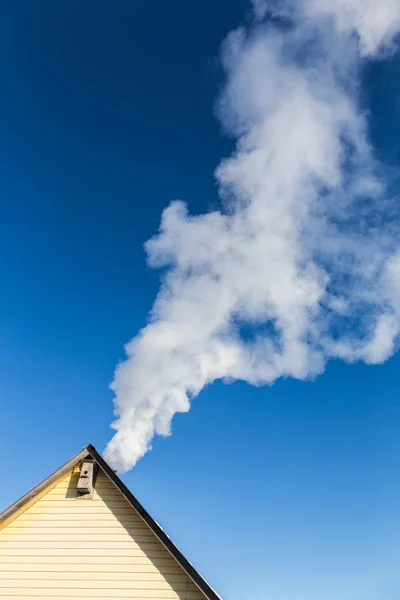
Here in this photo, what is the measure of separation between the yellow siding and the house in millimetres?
21

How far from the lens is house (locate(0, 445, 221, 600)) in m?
10.2

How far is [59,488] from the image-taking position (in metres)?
12.0

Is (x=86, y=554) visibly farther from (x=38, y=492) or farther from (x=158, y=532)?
(x=38, y=492)

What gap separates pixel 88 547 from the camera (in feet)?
35.8

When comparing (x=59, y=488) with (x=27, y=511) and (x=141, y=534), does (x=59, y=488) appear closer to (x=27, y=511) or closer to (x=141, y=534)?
(x=27, y=511)

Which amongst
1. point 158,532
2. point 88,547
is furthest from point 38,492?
point 158,532

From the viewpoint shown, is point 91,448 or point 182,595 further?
point 91,448

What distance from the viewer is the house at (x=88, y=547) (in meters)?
10.2

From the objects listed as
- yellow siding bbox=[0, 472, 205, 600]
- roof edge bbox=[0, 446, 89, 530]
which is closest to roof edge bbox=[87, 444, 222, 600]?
yellow siding bbox=[0, 472, 205, 600]

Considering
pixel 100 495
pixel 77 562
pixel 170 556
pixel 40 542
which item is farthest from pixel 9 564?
pixel 170 556

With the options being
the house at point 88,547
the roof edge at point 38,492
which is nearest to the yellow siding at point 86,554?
the house at point 88,547

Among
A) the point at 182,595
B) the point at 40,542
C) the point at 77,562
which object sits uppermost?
the point at 40,542

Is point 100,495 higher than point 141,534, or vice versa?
point 100,495

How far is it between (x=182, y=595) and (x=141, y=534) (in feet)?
5.75
